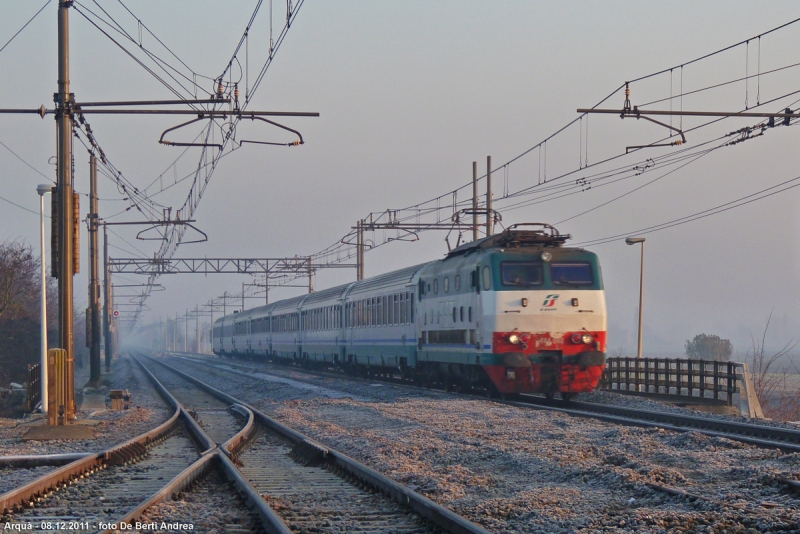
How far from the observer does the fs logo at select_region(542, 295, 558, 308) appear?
825 inches

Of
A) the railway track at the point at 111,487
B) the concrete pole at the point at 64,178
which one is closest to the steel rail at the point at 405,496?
the railway track at the point at 111,487

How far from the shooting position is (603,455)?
1177cm

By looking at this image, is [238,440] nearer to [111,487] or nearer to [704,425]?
[111,487]

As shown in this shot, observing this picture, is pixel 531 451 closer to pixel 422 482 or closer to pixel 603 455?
pixel 603 455

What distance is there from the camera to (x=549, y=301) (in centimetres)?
2097

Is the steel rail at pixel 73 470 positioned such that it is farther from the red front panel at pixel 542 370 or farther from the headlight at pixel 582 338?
the headlight at pixel 582 338

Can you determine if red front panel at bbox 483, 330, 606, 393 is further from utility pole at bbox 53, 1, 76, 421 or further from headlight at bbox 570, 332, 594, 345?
utility pole at bbox 53, 1, 76, 421

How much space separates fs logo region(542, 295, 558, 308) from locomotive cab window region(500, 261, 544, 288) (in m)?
0.36

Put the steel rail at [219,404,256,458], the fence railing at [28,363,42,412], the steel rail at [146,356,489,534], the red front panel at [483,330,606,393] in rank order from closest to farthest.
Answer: the steel rail at [146,356,489,534]
the steel rail at [219,404,256,458]
the red front panel at [483,330,606,393]
the fence railing at [28,363,42,412]

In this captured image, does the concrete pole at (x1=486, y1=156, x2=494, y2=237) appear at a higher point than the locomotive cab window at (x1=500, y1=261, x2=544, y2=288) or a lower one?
higher

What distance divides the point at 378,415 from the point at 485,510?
1040 centimetres

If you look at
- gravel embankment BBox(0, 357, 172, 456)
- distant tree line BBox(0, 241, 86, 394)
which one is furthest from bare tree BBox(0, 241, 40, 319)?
gravel embankment BBox(0, 357, 172, 456)

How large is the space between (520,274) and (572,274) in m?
1.25

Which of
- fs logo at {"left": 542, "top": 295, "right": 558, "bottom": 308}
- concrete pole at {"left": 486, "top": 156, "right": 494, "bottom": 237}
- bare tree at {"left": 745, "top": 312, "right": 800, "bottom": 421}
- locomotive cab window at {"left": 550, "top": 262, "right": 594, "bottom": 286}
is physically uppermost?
concrete pole at {"left": 486, "top": 156, "right": 494, "bottom": 237}
